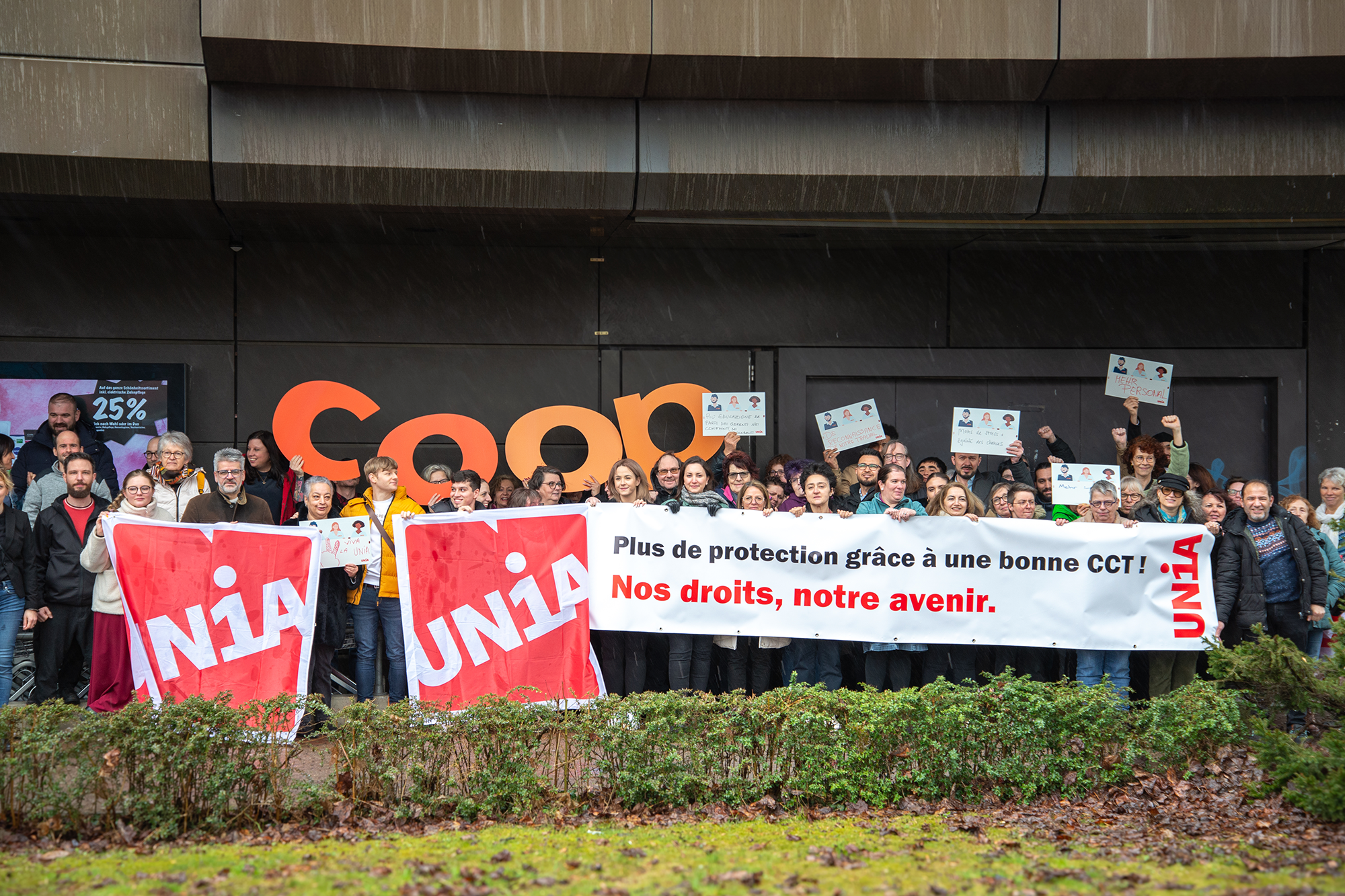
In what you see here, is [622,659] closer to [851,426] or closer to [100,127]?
[851,426]

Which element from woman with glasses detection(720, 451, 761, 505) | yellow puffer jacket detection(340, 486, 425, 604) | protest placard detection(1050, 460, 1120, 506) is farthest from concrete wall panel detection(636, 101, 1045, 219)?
yellow puffer jacket detection(340, 486, 425, 604)

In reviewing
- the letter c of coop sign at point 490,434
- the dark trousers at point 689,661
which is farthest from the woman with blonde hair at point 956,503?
the letter c of coop sign at point 490,434

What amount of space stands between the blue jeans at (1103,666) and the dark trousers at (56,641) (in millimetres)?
7256

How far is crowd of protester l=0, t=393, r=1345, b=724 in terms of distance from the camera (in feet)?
24.0

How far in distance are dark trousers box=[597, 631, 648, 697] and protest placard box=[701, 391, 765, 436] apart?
3.37 meters

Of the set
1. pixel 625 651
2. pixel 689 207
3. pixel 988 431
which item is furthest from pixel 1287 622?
pixel 689 207

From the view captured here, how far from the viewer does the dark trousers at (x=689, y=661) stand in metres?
7.60

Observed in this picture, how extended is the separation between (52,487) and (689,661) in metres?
5.71

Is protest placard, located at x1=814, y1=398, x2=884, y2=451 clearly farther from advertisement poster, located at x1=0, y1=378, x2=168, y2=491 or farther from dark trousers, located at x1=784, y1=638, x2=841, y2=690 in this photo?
advertisement poster, located at x1=0, y1=378, x2=168, y2=491

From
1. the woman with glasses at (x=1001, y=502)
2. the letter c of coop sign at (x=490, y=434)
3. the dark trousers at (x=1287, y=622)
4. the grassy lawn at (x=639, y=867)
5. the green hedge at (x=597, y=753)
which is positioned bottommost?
the grassy lawn at (x=639, y=867)

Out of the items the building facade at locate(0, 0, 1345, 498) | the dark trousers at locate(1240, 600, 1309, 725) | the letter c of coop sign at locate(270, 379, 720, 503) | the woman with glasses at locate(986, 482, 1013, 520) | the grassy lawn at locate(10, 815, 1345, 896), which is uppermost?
the building facade at locate(0, 0, 1345, 498)

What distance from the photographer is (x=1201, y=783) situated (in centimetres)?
614

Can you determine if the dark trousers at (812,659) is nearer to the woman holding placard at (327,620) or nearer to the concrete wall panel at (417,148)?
the woman holding placard at (327,620)

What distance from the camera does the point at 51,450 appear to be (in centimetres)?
1007
